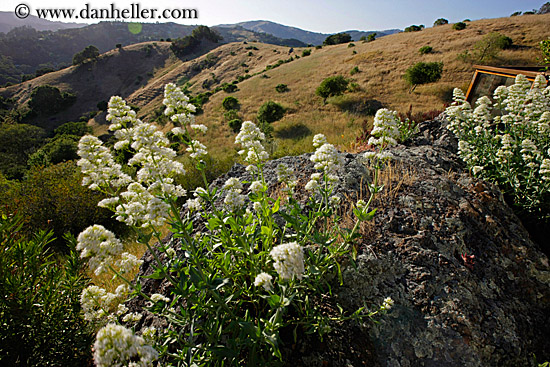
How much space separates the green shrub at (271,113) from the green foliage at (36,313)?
2528 centimetres

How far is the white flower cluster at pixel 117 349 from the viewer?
1.52 metres

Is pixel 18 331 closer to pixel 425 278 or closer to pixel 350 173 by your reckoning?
pixel 425 278

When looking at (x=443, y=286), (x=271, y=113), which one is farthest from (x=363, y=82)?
(x=443, y=286)

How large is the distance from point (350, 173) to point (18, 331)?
579 centimetres

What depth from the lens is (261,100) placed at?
34.1 metres

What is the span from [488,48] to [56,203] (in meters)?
43.4

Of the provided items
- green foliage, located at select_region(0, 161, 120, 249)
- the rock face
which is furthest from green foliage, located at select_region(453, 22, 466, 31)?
green foliage, located at select_region(0, 161, 120, 249)

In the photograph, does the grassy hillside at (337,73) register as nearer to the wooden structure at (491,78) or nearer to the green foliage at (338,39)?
the wooden structure at (491,78)

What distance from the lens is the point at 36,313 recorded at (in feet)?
9.77

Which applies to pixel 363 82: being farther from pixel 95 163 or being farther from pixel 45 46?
pixel 45 46

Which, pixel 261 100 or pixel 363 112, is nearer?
pixel 363 112

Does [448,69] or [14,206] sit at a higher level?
[448,69]

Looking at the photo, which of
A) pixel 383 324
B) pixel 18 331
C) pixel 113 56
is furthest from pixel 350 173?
pixel 113 56

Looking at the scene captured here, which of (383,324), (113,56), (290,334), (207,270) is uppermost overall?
(113,56)
